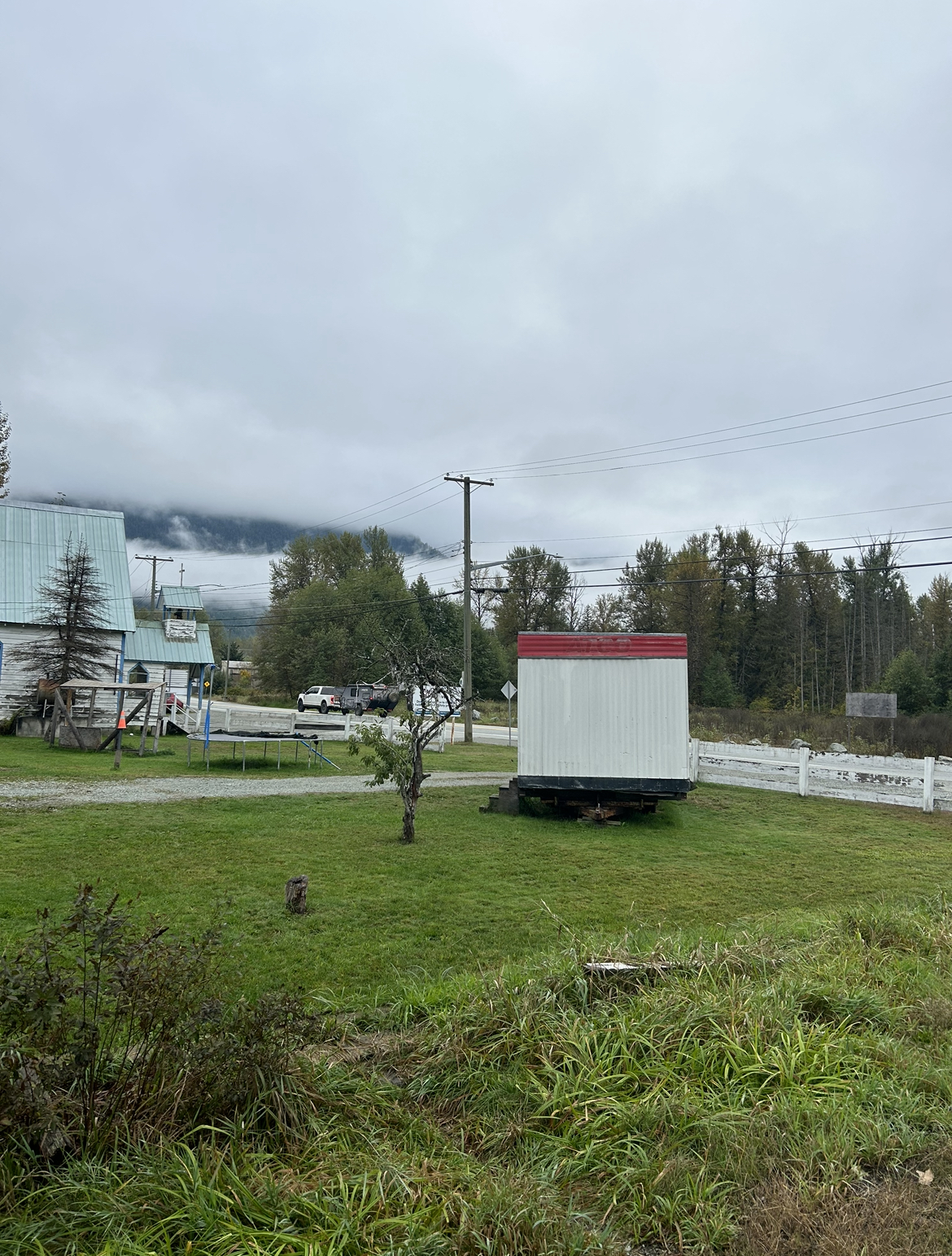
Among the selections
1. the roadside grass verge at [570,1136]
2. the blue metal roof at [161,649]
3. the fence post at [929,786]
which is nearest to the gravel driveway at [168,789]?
the fence post at [929,786]

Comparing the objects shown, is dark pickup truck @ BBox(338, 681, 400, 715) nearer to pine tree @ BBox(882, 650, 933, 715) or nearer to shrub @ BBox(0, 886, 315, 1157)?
pine tree @ BBox(882, 650, 933, 715)

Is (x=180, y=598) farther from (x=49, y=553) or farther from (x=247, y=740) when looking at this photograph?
(x=247, y=740)

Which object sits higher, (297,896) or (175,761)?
(297,896)

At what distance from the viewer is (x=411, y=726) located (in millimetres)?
10656

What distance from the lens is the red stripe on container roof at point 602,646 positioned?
1272 cm

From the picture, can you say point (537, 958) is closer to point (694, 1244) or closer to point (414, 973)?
point (414, 973)

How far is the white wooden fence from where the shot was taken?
13.9m

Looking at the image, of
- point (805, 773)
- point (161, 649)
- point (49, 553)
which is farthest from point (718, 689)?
point (49, 553)

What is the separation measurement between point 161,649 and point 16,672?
7928 millimetres

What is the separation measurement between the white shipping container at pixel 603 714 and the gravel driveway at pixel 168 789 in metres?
2.70

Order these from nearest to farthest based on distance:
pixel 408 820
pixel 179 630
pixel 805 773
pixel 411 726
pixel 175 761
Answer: pixel 408 820 < pixel 411 726 < pixel 805 773 < pixel 175 761 < pixel 179 630

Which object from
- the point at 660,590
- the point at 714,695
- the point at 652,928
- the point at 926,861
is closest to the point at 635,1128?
the point at 652,928

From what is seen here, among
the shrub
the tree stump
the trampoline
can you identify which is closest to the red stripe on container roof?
the tree stump

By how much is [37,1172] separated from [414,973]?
2.74m
